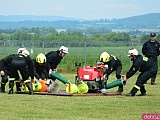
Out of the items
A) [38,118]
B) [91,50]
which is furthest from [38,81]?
[91,50]

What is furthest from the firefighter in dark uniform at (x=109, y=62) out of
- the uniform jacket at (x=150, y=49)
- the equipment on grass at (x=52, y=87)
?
the uniform jacket at (x=150, y=49)

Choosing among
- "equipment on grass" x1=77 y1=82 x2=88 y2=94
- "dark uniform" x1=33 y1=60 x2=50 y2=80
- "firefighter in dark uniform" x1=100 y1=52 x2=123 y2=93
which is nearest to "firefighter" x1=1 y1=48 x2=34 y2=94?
"dark uniform" x1=33 y1=60 x2=50 y2=80

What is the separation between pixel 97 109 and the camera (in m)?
17.9

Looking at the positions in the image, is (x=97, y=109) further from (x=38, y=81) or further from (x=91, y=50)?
(x=91, y=50)

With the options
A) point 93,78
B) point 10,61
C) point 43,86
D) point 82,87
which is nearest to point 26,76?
point 10,61

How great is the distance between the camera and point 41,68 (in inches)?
913

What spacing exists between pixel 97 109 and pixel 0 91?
246 inches

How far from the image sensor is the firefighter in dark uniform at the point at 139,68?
2167cm

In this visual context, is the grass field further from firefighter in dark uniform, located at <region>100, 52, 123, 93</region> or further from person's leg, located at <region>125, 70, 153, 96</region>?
firefighter in dark uniform, located at <region>100, 52, 123, 93</region>

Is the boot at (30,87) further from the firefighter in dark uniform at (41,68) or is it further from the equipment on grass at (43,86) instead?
the firefighter in dark uniform at (41,68)

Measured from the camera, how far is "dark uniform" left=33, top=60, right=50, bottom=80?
23.0 meters

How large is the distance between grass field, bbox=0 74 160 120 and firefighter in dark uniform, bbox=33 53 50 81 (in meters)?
1.55

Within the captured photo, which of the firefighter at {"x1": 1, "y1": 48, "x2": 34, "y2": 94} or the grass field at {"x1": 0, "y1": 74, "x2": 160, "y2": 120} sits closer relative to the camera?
the grass field at {"x1": 0, "y1": 74, "x2": 160, "y2": 120}

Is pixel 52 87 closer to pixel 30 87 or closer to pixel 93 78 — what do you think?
pixel 30 87
